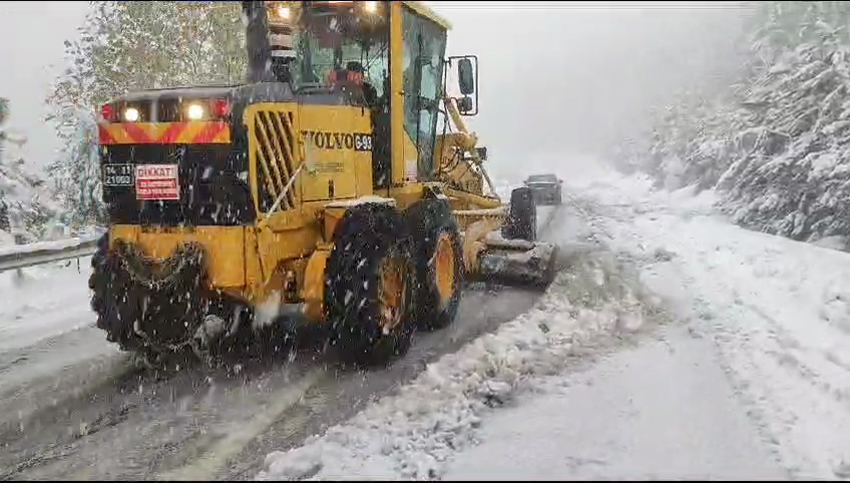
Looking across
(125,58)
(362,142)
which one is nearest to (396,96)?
(362,142)

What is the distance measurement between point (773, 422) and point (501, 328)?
2.80 m

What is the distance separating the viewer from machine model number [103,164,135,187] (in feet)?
18.6

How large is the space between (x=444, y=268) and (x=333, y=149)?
208 centimetres

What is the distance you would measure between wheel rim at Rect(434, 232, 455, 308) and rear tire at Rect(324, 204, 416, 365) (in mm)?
1214

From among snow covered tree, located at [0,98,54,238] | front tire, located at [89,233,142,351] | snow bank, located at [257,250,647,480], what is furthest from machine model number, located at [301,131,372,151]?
snow covered tree, located at [0,98,54,238]

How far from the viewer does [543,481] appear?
372 centimetres

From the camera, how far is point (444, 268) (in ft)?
25.8

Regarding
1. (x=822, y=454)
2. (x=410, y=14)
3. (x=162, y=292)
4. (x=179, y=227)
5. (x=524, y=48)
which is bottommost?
(x=822, y=454)

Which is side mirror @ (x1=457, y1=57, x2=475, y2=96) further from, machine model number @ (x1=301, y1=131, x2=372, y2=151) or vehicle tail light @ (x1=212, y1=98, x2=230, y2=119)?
vehicle tail light @ (x1=212, y1=98, x2=230, y2=119)

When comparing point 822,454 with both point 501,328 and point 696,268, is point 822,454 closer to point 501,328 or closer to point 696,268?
point 501,328

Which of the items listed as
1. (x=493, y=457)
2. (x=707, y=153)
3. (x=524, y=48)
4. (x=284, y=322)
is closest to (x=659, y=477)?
(x=493, y=457)

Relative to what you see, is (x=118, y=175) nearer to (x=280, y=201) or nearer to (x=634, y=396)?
(x=280, y=201)

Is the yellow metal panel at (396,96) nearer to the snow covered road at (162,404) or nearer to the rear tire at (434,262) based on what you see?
the rear tire at (434,262)

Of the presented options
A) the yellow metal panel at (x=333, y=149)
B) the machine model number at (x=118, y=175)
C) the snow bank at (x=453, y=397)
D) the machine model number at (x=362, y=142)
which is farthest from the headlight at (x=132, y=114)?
the snow bank at (x=453, y=397)
